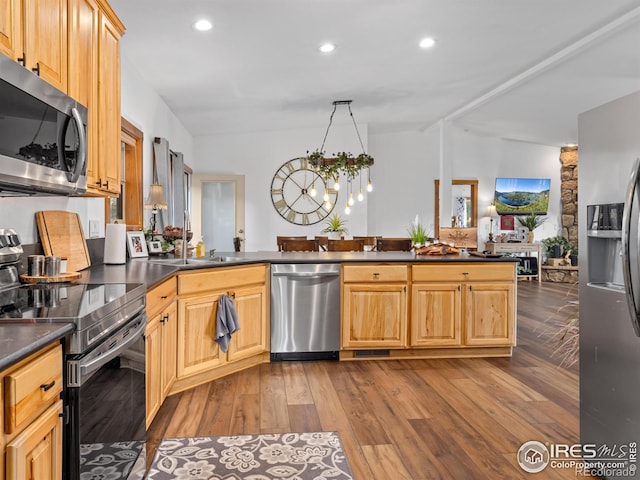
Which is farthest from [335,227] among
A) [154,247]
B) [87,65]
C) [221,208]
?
[87,65]

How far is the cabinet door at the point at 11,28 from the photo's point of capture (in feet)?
5.42

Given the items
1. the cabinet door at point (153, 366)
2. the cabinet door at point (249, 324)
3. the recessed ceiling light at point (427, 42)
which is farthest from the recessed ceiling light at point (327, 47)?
the cabinet door at point (153, 366)

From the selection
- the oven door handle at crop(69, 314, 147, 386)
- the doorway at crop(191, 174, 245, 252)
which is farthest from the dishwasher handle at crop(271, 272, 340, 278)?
the doorway at crop(191, 174, 245, 252)

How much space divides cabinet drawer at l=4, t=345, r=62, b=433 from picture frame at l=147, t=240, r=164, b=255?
2705 millimetres

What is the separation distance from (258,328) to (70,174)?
6.88 feet

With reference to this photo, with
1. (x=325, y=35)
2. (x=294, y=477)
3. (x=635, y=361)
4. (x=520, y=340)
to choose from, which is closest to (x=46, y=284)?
(x=294, y=477)

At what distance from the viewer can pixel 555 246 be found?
983 cm

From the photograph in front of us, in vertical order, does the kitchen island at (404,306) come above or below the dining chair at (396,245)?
below

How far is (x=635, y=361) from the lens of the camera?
1.82 m

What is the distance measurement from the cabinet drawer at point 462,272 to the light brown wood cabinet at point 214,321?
1.28 m

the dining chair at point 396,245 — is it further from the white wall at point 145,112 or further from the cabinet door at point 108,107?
the cabinet door at point 108,107

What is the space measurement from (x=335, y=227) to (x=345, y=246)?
241 centimetres

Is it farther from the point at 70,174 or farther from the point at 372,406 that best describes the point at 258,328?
the point at 70,174

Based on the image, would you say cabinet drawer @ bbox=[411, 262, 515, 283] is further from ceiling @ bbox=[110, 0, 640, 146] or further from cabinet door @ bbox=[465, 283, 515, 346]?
ceiling @ bbox=[110, 0, 640, 146]
